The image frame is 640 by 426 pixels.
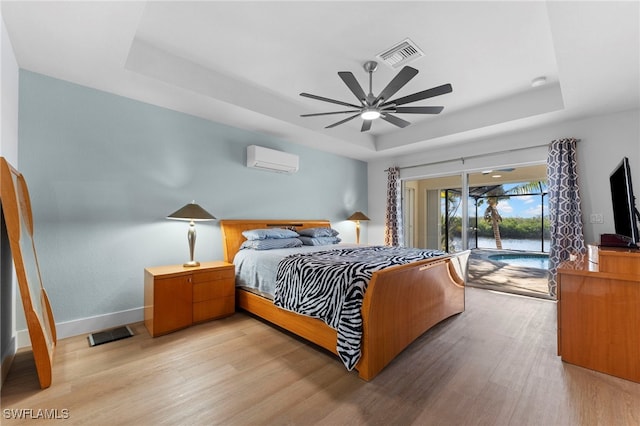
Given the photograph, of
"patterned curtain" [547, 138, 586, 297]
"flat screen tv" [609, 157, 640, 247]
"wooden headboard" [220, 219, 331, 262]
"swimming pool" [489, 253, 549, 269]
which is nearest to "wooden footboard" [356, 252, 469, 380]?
"flat screen tv" [609, 157, 640, 247]

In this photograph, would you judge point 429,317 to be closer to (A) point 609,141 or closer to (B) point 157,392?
(B) point 157,392

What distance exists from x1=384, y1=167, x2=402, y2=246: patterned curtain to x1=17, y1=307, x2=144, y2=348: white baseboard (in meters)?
4.37

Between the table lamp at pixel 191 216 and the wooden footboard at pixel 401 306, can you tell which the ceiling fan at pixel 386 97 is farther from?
the table lamp at pixel 191 216

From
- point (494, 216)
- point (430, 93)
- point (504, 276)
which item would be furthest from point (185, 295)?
point (504, 276)

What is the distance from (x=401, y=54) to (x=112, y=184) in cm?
325

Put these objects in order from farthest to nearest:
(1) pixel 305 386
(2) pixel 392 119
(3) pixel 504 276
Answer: (3) pixel 504 276, (2) pixel 392 119, (1) pixel 305 386

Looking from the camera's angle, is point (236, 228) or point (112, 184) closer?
point (112, 184)

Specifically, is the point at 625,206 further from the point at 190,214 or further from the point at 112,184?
the point at 112,184

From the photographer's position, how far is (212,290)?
302 cm

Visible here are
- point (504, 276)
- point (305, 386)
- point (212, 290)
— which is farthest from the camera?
point (504, 276)

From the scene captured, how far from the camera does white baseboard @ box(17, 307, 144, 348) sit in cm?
234

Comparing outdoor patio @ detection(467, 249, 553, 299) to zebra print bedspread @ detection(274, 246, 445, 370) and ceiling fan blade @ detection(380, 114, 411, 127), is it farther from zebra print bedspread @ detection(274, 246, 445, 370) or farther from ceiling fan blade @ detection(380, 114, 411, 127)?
ceiling fan blade @ detection(380, 114, 411, 127)

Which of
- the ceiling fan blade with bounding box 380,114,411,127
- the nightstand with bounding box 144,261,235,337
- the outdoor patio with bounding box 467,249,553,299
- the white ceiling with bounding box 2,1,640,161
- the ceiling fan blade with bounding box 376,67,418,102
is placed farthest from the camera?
the outdoor patio with bounding box 467,249,553,299
